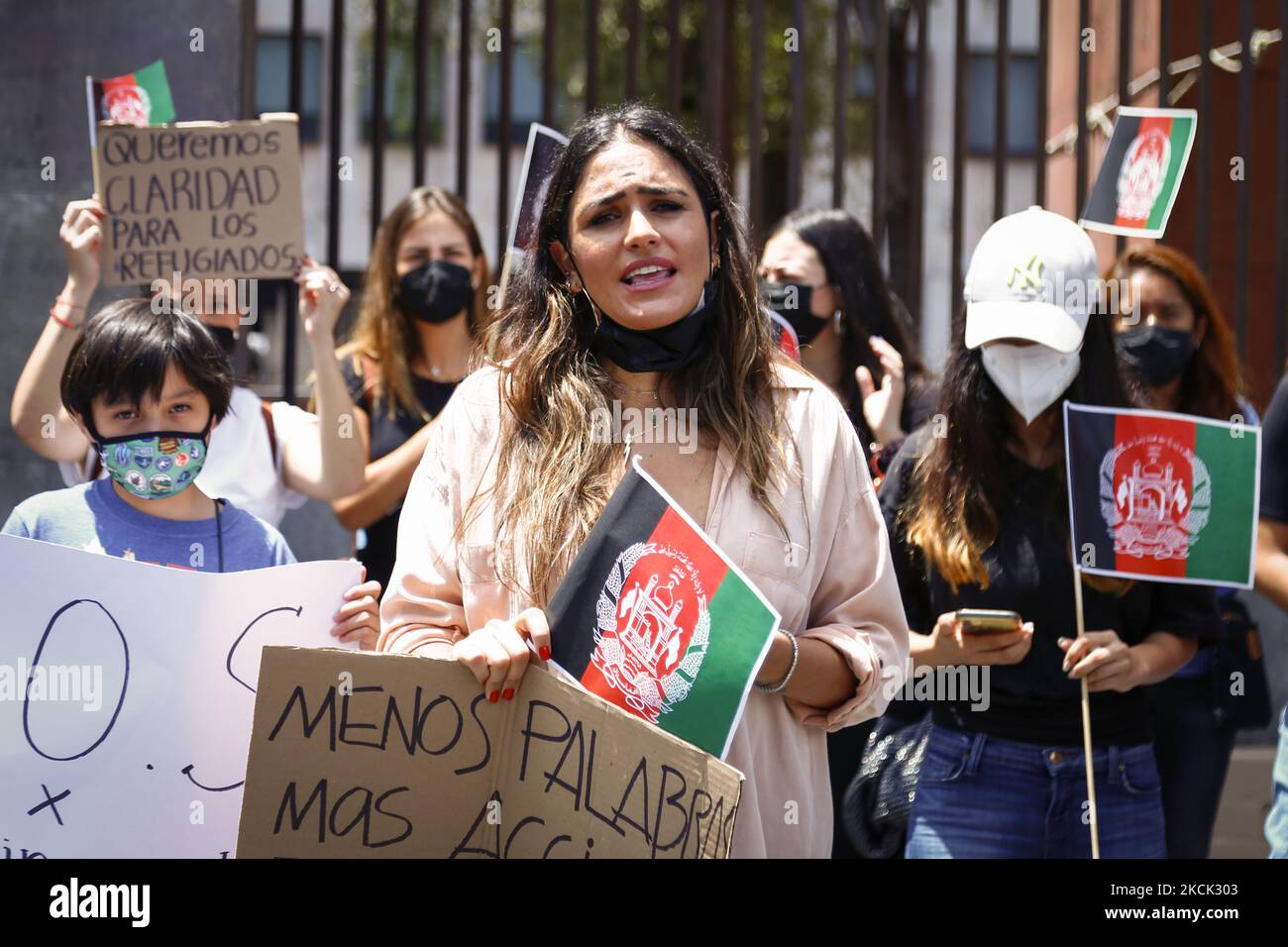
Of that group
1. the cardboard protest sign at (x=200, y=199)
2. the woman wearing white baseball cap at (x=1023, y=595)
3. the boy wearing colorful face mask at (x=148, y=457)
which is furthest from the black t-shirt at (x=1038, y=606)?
the cardboard protest sign at (x=200, y=199)

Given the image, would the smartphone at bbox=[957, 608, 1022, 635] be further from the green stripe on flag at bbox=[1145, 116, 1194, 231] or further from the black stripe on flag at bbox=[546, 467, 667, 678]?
the green stripe on flag at bbox=[1145, 116, 1194, 231]

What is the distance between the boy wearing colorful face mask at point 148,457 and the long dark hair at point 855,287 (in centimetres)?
186

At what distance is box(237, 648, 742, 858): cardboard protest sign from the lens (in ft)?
7.39

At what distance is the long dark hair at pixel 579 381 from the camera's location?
240cm

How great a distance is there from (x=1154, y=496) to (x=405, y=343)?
212 cm

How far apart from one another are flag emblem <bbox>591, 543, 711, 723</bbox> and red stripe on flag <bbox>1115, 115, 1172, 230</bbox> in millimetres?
3040

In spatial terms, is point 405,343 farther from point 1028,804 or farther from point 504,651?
point 504,651

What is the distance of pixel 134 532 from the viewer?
2.99 m

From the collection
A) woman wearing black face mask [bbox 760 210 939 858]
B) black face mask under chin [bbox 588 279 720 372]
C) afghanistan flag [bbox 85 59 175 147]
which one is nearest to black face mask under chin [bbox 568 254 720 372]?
black face mask under chin [bbox 588 279 720 372]

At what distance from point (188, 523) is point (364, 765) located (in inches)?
37.4

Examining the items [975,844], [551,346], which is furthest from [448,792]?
[975,844]

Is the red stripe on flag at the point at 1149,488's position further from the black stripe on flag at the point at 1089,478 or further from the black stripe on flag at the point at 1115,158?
the black stripe on flag at the point at 1115,158

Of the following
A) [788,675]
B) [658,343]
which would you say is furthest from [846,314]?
[788,675]

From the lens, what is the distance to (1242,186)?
654 centimetres
